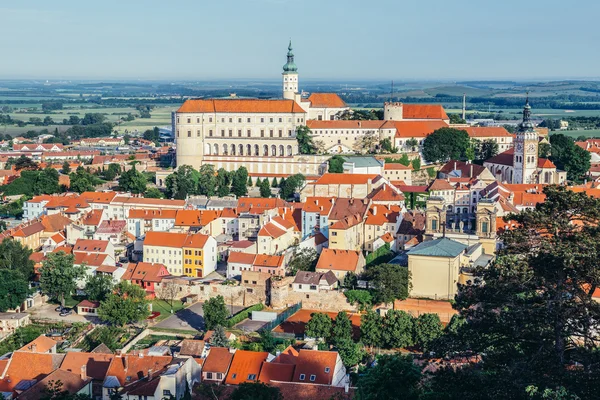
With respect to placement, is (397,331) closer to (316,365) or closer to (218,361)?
(316,365)

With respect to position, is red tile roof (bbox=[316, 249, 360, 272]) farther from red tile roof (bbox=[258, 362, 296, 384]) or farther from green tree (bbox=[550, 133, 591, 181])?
green tree (bbox=[550, 133, 591, 181])

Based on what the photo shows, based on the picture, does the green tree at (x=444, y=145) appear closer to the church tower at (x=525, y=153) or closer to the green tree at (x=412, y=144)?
the green tree at (x=412, y=144)

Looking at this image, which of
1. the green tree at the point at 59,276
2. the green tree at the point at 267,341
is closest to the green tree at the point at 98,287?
the green tree at the point at 59,276

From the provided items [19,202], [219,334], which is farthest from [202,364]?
[19,202]

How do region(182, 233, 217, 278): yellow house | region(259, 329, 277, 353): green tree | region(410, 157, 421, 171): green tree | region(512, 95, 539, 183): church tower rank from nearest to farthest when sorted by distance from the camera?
region(259, 329, 277, 353): green tree < region(182, 233, 217, 278): yellow house < region(512, 95, 539, 183): church tower < region(410, 157, 421, 171): green tree

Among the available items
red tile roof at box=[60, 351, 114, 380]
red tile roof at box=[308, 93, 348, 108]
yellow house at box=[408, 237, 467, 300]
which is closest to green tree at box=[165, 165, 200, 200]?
red tile roof at box=[308, 93, 348, 108]

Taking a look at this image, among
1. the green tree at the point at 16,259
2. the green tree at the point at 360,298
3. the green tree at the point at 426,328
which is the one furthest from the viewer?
the green tree at the point at 16,259

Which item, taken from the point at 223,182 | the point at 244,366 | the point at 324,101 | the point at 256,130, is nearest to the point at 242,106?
the point at 256,130
